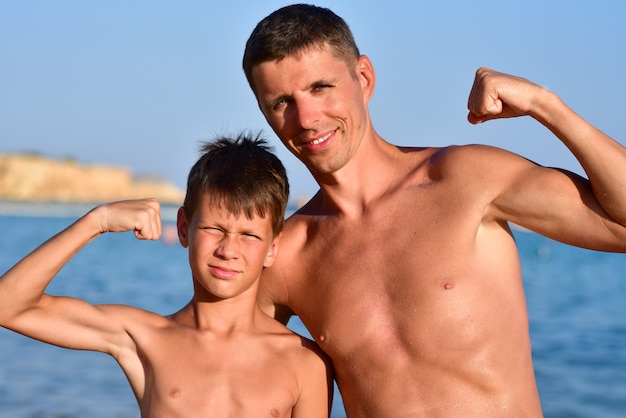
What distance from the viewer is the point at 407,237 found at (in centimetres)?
319

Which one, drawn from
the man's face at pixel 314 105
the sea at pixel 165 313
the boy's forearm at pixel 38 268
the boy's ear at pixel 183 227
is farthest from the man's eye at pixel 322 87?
the sea at pixel 165 313

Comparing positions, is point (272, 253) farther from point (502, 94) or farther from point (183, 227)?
point (502, 94)

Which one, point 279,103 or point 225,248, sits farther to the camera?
point 279,103

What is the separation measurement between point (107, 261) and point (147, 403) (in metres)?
17.9

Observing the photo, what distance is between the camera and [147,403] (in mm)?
3158

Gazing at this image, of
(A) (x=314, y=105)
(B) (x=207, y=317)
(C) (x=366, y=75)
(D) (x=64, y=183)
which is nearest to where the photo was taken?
(A) (x=314, y=105)

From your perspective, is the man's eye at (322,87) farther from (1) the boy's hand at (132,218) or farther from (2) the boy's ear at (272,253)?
(1) the boy's hand at (132,218)

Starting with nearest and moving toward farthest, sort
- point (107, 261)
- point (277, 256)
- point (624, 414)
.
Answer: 1. point (277, 256)
2. point (624, 414)
3. point (107, 261)

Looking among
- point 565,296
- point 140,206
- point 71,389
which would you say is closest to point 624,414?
point 71,389

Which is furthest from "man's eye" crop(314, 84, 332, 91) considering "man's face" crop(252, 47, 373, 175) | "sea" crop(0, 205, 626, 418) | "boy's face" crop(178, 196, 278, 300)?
"sea" crop(0, 205, 626, 418)

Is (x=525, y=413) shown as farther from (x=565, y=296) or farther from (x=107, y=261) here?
(x=107, y=261)

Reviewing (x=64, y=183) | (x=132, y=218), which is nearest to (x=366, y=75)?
(x=132, y=218)

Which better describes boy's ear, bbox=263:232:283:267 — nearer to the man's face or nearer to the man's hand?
the man's face

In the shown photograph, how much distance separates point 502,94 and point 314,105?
0.59 m
